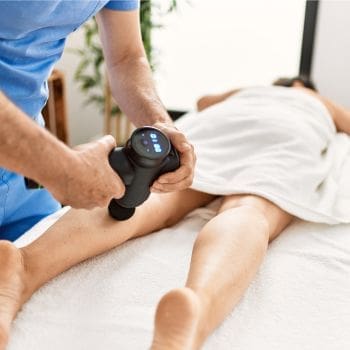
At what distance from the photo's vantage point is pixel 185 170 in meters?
1.07

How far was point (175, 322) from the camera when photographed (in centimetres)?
83

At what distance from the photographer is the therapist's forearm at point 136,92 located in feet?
4.10

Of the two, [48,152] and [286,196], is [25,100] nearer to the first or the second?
[48,152]

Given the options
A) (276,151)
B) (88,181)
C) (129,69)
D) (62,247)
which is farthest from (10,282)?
(276,151)

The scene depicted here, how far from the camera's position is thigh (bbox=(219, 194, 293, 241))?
130cm

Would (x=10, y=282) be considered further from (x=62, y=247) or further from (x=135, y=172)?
(x=135, y=172)

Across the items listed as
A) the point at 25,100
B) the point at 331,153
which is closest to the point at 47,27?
the point at 25,100

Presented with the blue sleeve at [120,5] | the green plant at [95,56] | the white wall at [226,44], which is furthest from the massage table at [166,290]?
the white wall at [226,44]

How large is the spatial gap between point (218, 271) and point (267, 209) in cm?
37

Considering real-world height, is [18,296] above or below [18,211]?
above

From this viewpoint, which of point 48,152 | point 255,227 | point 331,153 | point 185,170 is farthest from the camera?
point 331,153

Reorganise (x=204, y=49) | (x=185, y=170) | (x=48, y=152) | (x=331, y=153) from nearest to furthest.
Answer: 1. (x=48, y=152)
2. (x=185, y=170)
3. (x=331, y=153)
4. (x=204, y=49)

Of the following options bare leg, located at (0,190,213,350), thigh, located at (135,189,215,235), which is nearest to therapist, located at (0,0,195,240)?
bare leg, located at (0,190,213,350)

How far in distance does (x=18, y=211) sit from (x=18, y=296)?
0.40m
